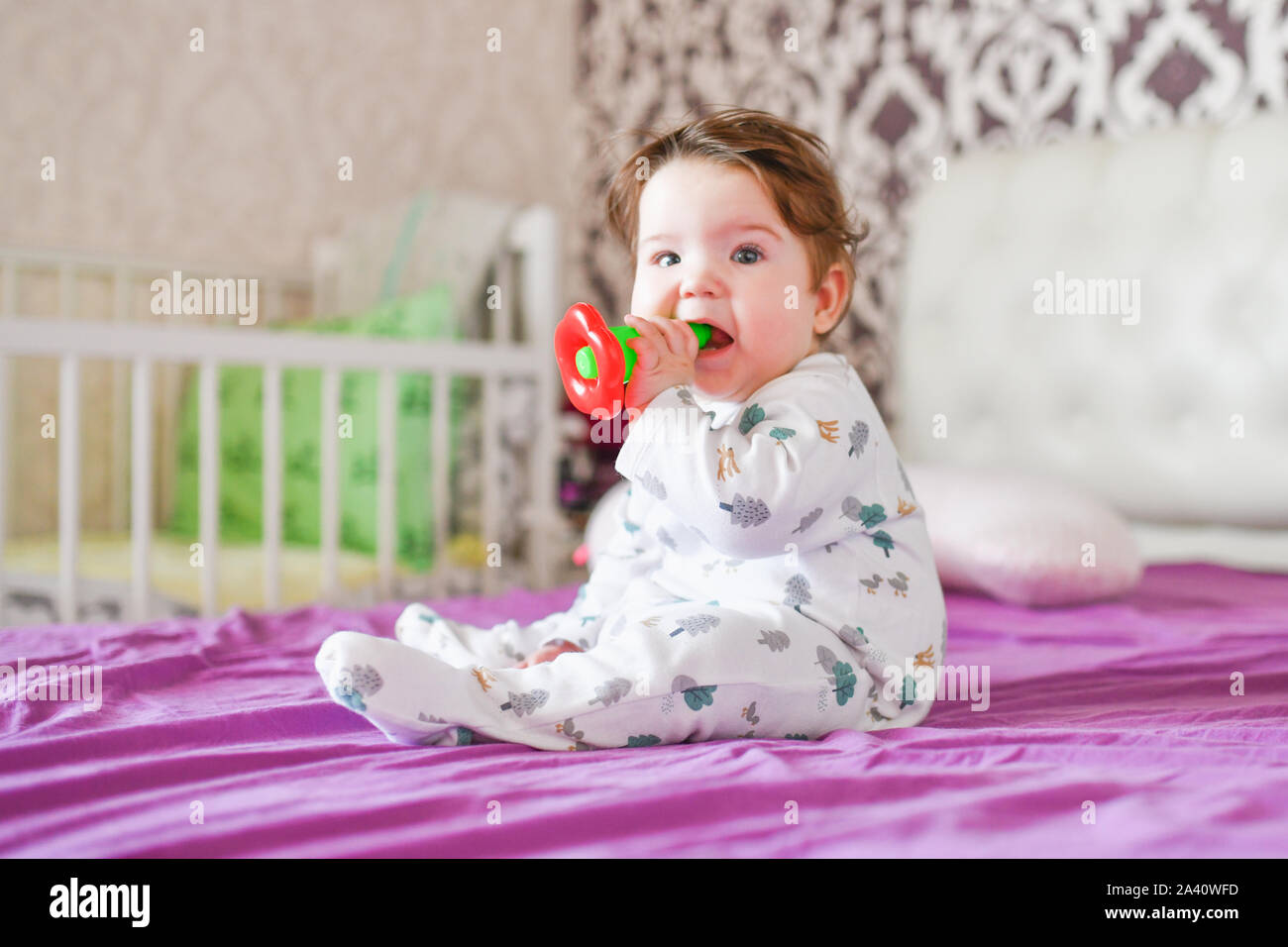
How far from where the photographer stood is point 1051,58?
5.93 ft

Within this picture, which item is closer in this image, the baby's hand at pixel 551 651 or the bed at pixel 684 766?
the bed at pixel 684 766

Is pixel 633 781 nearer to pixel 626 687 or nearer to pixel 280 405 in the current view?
pixel 626 687

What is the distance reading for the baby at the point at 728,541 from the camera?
0.70m

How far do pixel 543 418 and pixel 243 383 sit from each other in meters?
0.55

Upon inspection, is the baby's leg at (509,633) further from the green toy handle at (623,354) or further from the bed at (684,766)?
the green toy handle at (623,354)

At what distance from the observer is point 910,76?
6.52 feet

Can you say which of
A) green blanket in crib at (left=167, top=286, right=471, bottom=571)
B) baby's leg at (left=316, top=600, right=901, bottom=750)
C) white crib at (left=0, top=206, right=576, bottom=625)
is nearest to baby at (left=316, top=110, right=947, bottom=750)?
baby's leg at (left=316, top=600, right=901, bottom=750)

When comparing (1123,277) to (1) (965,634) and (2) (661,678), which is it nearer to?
(1) (965,634)

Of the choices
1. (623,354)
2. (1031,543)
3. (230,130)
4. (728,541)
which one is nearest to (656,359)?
(623,354)

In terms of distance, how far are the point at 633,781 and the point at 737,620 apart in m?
0.16

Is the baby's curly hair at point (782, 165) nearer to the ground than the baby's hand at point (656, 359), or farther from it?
farther from it

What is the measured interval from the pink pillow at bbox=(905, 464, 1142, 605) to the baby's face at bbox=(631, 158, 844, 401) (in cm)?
47

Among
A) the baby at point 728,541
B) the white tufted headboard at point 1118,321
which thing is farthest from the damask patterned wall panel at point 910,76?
the baby at point 728,541

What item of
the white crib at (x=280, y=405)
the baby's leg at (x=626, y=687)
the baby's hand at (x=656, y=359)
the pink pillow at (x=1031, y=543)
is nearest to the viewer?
the baby's leg at (x=626, y=687)
